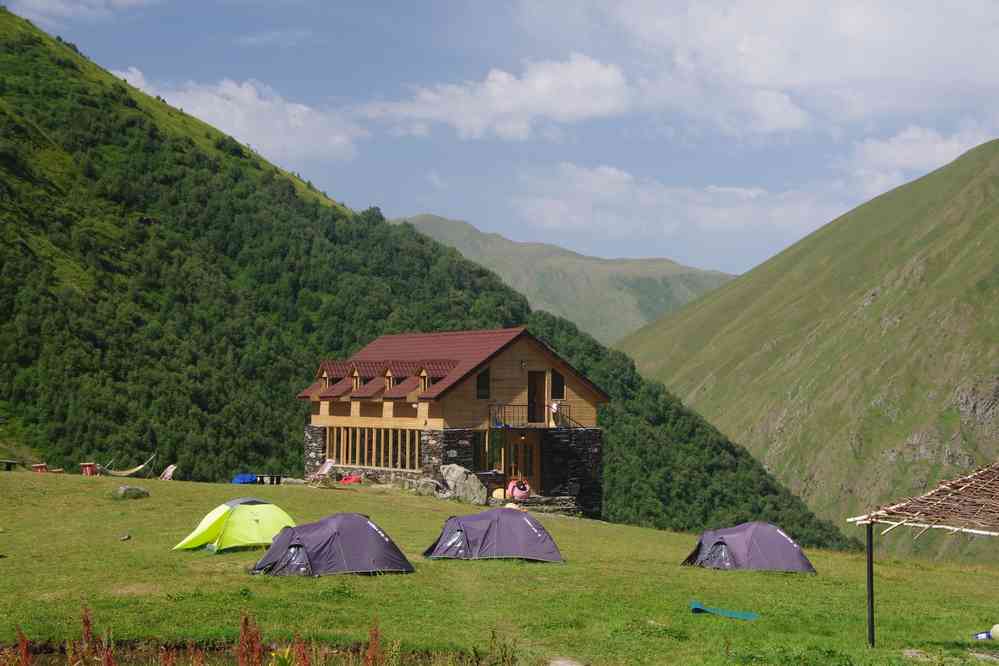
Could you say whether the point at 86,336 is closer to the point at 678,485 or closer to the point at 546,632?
the point at 678,485

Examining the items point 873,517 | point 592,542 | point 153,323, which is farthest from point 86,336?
point 873,517

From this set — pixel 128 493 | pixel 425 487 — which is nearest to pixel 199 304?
pixel 425 487

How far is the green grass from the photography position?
64.7 feet

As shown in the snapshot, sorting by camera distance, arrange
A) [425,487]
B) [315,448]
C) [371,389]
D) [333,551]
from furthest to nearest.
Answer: [315,448]
[371,389]
[425,487]
[333,551]

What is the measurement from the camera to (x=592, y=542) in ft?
119

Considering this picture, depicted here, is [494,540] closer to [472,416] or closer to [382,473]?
[472,416]

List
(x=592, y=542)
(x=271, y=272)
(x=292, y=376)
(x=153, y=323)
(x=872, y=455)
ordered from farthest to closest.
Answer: (x=872, y=455) → (x=271, y=272) → (x=292, y=376) → (x=153, y=323) → (x=592, y=542)

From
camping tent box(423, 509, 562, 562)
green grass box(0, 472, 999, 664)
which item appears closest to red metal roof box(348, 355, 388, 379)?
green grass box(0, 472, 999, 664)

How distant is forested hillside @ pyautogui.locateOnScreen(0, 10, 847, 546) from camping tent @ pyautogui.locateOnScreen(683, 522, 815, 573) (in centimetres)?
4067

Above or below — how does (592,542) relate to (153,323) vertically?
below

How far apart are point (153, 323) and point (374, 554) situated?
5677 centimetres

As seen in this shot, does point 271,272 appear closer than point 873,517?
No

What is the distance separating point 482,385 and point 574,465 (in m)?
6.66

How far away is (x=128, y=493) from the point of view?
128ft
